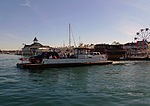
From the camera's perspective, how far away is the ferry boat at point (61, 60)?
2691 cm

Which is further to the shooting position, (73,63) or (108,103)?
(73,63)

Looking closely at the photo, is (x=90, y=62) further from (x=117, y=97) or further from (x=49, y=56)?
(x=117, y=97)

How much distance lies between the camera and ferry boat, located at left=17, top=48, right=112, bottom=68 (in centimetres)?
2691

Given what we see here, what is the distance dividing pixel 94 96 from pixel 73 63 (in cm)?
2045

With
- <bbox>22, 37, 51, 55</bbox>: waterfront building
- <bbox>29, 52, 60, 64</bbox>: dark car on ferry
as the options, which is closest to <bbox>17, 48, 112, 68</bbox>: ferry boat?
<bbox>29, 52, 60, 64</bbox>: dark car on ferry

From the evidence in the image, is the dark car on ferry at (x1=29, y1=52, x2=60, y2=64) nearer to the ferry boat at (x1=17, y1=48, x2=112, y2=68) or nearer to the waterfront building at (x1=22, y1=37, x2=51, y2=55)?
the ferry boat at (x1=17, y1=48, x2=112, y2=68)

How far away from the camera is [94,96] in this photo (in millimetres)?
9352

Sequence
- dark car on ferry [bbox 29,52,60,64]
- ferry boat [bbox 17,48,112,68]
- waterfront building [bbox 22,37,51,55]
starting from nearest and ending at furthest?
1. ferry boat [bbox 17,48,112,68]
2. dark car on ferry [bbox 29,52,60,64]
3. waterfront building [bbox 22,37,51,55]

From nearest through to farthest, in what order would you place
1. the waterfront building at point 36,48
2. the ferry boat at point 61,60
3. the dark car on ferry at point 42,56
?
1. the ferry boat at point 61,60
2. the dark car on ferry at point 42,56
3. the waterfront building at point 36,48

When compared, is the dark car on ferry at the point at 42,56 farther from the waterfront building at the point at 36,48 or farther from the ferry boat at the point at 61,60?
the waterfront building at the point at 36,48

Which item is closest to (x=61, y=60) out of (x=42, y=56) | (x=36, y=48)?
(x=42, y=56)

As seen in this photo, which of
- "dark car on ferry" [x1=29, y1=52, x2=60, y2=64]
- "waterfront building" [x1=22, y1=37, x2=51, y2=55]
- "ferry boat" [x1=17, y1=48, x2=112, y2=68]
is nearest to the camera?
"ferry boat" [x1=17, y1=48, x2=112, y2=68]

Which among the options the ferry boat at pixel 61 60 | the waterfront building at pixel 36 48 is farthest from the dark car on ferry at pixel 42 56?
the waterfront building at pixel 36 48

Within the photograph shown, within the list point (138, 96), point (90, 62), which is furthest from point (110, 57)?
point (138, 96)
